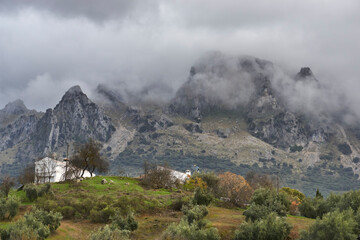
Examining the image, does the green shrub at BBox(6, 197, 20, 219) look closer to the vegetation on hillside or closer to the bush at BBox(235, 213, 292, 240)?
the vegetation on hillside

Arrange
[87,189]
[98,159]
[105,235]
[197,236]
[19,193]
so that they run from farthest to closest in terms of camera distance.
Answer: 1. [98,159]
2. [87,189]
3. [19,193]
4. [197,236]
5. [105,235]

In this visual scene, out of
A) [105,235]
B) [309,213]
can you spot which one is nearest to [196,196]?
[309,213]

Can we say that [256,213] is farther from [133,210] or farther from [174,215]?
[133,210]

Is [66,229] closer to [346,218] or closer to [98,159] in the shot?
[346,218]

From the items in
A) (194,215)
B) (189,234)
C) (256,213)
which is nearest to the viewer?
(189,234)

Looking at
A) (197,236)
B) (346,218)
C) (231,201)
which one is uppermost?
(346,218)

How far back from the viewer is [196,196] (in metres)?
44.0

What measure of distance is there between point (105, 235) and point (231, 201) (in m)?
35.6

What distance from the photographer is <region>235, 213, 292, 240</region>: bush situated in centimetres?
2541

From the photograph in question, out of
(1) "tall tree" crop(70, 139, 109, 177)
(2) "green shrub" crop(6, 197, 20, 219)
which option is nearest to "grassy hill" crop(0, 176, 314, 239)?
(2) "green shrub" crop(6, 197, 20, 219)

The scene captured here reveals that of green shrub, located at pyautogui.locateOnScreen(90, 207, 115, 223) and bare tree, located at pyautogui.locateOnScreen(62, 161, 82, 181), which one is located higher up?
bare tree, located at pyautogui.locateOnScreen(62, 161, 82, 181)

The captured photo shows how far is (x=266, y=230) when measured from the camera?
2559cm

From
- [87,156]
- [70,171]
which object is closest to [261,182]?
[87,156]

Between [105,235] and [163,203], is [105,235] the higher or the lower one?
the higher one
